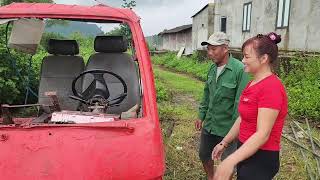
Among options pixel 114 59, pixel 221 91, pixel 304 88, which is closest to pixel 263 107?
pixel 221 91

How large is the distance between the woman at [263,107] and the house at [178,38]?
30.3m

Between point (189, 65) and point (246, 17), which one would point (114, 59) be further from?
point (189, 65)

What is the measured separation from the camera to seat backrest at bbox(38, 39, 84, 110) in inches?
196

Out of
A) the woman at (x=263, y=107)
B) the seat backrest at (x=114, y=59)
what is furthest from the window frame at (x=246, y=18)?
the woman at (x=263, y=107)

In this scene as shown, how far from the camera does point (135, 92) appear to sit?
4.55 meters

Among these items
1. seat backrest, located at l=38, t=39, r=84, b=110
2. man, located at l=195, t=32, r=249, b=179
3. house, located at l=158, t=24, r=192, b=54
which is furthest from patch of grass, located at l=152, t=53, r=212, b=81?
man, located at l=195, t=32, r=249, b=179

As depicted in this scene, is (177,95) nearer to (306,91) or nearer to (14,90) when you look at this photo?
(306,91)

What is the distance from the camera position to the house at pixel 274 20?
47.4 feet

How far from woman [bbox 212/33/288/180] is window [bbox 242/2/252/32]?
1833 cm

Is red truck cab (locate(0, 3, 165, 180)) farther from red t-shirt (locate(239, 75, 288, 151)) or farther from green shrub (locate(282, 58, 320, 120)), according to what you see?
green shrub (locate(282, 58, 320, 120))

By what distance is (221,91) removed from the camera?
4238 mm

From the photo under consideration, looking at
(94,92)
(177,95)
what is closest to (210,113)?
(94,92)

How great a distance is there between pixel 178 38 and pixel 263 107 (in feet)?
125

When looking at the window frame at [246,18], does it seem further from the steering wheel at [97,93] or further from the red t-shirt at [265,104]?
the red t-shirt at [265,104]
